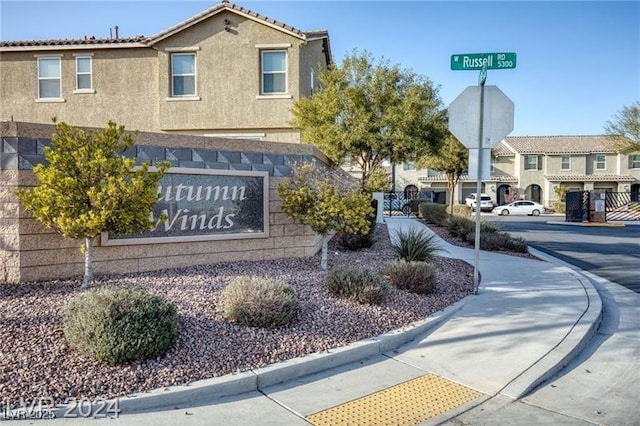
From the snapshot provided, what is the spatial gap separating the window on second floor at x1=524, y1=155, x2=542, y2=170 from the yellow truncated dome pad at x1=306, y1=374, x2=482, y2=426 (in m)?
50.8

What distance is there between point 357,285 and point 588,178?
4978 cm

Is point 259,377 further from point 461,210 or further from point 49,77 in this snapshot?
point 461,210

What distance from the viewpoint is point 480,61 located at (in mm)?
7598

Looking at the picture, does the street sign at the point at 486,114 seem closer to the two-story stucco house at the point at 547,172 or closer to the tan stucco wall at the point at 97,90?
the tan stucco wall at the point at 97,90

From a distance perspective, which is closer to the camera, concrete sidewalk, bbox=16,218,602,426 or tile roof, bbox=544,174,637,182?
concrete sidewalk, bbox=16,218,602,426

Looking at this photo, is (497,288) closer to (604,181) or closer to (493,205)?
(493,205)

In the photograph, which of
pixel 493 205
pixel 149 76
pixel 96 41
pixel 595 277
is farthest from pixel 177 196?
pixel 493 205

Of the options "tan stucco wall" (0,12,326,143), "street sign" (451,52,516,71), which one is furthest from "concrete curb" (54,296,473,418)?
"tan stucco wall" (0,12,326,143)

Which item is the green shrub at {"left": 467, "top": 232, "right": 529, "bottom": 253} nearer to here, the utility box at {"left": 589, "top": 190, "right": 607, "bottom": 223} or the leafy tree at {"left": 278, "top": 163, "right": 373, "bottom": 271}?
the leafy tree at {"left": 278, "top": 163, "right": 373, "bottom": 271}

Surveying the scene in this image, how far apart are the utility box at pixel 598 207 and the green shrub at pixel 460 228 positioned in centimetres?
1588

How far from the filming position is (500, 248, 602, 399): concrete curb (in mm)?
4484

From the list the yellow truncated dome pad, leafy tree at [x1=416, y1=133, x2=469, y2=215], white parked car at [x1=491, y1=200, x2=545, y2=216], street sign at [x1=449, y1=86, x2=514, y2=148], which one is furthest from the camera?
white parked car at [x1=491, y1=200, x2=545, y2=216]

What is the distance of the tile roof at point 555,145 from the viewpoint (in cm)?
4941

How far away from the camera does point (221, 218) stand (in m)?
8.10
